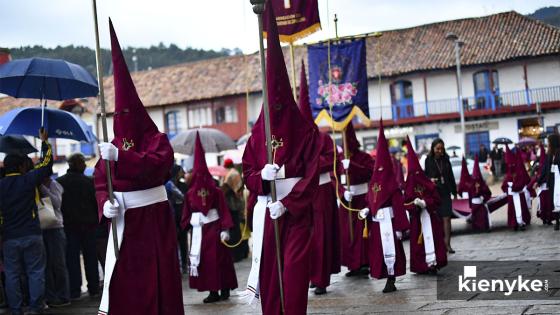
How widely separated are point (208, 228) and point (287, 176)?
10.9ft

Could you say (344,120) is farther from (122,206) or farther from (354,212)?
(122,206)

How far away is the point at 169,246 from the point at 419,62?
37563mm

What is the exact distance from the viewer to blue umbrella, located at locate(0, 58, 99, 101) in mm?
8852

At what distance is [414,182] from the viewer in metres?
9.55

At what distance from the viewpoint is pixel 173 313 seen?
20.6 ft

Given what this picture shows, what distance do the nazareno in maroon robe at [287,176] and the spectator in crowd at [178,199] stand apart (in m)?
5.29

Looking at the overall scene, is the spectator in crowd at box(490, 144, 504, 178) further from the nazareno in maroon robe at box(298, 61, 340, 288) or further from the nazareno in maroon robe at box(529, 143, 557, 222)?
the nazareno in maroon robe at box(298, 61, 340, 288)

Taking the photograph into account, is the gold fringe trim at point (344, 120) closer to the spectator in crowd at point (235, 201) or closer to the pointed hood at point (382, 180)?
the spectator in crowd at point (235, 201)

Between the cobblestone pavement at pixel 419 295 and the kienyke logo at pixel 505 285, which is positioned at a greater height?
the kienyke logo at pixel 505 285

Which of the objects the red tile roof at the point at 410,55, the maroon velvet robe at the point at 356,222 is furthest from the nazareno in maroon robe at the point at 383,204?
the red tile roof at the point at 410,55

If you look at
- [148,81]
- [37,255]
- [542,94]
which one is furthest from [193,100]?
[37,255]

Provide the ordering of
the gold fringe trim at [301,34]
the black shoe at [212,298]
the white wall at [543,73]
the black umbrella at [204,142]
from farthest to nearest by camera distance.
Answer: the white wall at [543,73] < the black umbrella at [204,142] < the gold fringe trim at [301,34] < the black shoe at [212,298]

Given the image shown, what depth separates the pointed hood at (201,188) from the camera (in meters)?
9.38

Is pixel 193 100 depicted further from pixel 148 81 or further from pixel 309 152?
pixel 309 152
